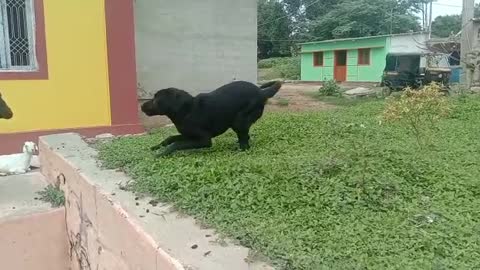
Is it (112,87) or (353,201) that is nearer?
(353,201)

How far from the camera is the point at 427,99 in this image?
4.85 m

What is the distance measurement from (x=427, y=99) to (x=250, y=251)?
333cm

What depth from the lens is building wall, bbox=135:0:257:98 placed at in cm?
1253

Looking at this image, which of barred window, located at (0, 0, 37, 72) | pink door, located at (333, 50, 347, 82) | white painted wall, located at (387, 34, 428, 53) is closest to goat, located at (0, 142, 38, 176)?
barred window, located at (0, 0, 37, 72)

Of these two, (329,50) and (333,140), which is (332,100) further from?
(329,50)

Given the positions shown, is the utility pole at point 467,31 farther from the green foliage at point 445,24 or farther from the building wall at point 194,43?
the green foliage at point 445,24

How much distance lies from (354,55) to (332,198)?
26966 millimetres

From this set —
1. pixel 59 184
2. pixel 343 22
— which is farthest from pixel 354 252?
pixel 343 22

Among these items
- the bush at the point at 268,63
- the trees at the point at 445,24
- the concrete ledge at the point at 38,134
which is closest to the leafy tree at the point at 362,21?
the bush at the point at 268,63

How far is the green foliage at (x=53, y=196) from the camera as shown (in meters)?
4.42

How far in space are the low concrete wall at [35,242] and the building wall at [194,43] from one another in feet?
27.3

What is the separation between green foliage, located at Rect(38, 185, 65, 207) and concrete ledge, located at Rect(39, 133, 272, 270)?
0.07 m

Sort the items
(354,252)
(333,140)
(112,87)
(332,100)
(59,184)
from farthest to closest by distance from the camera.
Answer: (332,100) → (112,87) → (333,140) → (59,184) → (354,252)

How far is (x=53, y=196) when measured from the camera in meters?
4.52
